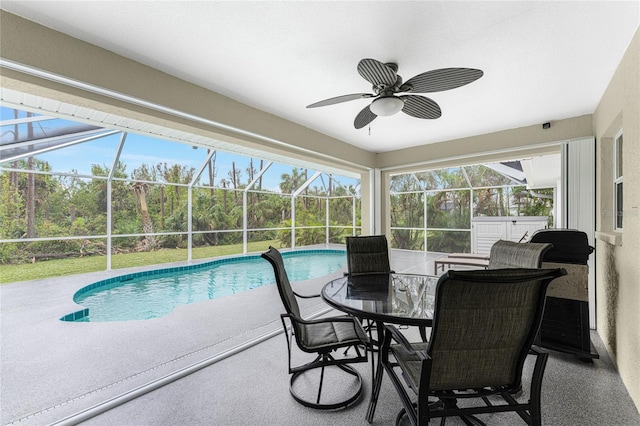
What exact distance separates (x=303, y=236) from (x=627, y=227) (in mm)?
10416

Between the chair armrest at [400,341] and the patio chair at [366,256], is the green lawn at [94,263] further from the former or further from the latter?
the chair armrest at [400,341]

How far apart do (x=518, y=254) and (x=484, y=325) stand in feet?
4.53

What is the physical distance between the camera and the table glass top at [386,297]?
5.97ft

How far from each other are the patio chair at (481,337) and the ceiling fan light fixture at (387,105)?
59.7 inches

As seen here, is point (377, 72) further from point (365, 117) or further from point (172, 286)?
point (172, 286)

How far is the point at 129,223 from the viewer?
10219 mm

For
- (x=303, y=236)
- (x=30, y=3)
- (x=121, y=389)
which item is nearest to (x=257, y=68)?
(x=30, y=3)

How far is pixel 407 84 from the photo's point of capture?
2146mm

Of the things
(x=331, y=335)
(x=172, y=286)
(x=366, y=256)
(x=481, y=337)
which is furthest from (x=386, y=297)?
Answer: (x=172, y=286)

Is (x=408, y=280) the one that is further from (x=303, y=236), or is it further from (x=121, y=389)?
(x=303, y=236)

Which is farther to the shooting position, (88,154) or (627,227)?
(88,154)

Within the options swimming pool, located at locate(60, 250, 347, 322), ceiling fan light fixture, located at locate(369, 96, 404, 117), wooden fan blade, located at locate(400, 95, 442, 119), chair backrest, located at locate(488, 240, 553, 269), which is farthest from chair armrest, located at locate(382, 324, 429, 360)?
swimming pool, located at locate(60, 250, 347, 322)

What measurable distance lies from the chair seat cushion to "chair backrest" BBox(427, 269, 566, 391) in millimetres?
768

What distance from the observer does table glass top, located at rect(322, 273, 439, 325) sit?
1.82 m
